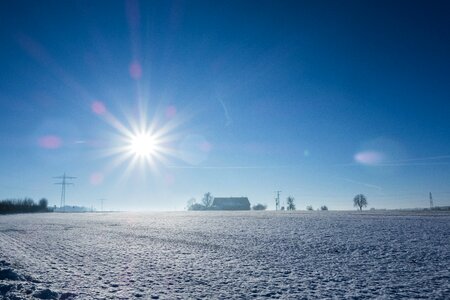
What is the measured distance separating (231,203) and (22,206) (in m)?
79.8

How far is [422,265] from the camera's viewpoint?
6453 millimetres

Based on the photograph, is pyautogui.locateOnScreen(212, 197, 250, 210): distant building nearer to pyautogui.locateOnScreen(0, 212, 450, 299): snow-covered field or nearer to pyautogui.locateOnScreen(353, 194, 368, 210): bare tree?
pyautogui.locateOnScreen(353, 194, 368, 210): bare tree

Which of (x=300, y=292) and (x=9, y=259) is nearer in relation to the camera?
(x=300, y=292)

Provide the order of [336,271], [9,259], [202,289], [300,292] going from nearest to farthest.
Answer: [300,292]
[202,289]
[336,271]
[9,259]

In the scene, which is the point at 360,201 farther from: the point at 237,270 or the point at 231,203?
the point at 237,270

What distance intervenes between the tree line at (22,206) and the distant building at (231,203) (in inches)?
2702

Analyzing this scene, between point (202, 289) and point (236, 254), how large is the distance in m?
3.46

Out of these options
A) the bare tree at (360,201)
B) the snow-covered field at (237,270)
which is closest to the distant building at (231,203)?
the bare tree at (360,201)

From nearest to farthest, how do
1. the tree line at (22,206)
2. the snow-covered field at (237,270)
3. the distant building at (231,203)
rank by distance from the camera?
1. the snow-covered field at (237,270)
2. the tree line at (22,206)
3. the distant building at (231,203)

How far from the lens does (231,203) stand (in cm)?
13200

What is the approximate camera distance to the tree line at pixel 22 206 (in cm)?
6024

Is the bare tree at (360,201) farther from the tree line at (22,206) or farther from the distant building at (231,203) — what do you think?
the tree line at (22,206)

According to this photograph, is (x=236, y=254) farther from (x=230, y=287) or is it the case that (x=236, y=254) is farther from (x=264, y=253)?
(x=230, y=287)

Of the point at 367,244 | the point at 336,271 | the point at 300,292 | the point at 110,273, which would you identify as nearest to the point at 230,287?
the point at 300,292
